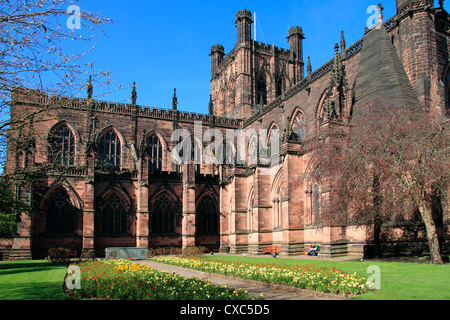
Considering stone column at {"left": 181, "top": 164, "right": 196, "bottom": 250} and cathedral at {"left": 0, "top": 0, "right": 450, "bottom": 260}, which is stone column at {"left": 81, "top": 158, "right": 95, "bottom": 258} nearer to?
cathedral at {"left": 0, "top": 0, "right": 450, "bottom": 260}

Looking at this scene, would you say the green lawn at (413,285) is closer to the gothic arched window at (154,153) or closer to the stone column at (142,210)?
the stone column at (142,210)

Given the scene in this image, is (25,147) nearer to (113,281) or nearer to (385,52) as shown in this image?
(113,281)

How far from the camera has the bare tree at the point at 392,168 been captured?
16.4 m

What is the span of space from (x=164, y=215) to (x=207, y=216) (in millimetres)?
4172

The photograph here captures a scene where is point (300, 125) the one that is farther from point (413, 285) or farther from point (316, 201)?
point (413, 285)

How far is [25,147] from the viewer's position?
38.2 ft

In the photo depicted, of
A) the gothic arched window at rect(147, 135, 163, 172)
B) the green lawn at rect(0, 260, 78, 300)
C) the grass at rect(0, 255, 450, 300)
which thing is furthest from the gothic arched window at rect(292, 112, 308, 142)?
the green lawn at rect(0, 260, 78, 300)

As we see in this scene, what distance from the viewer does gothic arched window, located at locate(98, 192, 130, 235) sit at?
114 feet

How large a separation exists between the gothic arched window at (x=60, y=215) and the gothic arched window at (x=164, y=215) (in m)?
6.89

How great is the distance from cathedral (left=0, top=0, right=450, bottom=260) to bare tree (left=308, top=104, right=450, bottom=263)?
261 cm

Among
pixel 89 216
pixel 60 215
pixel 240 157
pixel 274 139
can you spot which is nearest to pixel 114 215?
pixel 89 216

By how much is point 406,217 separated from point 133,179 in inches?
919

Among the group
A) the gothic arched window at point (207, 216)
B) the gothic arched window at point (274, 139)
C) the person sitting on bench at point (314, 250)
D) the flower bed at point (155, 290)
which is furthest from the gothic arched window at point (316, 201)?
the flower bed at point (155, 290)
